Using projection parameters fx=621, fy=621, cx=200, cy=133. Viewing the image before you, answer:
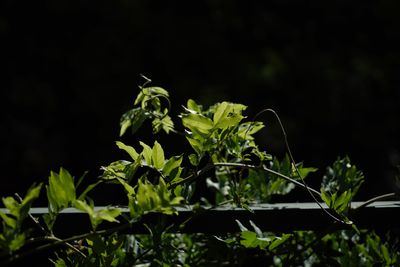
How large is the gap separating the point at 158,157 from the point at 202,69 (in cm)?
326

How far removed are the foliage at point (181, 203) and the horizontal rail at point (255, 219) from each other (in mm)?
18

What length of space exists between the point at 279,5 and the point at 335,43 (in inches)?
18.4

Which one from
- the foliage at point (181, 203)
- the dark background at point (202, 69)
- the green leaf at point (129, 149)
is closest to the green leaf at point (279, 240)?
the foliage at point (181, 203)

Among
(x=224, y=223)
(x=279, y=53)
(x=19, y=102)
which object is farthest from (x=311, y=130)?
(x=224, y=223)

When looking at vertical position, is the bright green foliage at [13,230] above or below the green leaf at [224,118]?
below

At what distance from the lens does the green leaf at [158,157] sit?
896mm

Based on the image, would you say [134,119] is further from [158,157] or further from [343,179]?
[343,179]

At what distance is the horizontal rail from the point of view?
98cm

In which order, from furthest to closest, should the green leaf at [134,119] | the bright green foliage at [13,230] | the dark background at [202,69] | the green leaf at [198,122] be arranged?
the dark background at [202,69]
the green leaf at [134,119]
the green leaf at [198,122]
the bright green foliage at [13,230]

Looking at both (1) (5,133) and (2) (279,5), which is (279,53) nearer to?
(2) (279,5)

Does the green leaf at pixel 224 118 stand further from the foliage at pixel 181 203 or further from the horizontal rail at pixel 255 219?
the horizontal rail at pixel 255 219

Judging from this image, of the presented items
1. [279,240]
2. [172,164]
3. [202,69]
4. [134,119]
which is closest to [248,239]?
[279,240]

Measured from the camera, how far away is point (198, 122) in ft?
2.94

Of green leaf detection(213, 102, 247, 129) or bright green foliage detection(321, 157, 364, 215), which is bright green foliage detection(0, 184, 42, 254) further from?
bright green foliage detection(321, 157, 364, 215)
